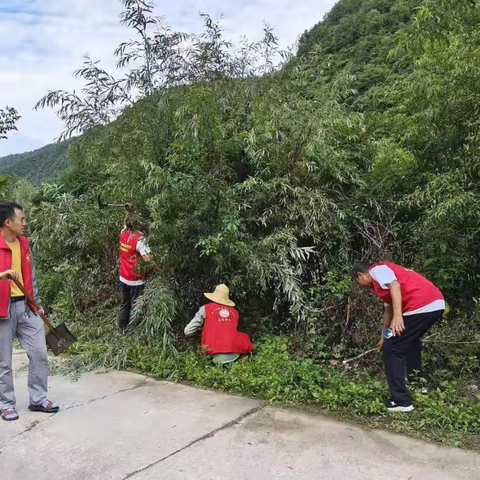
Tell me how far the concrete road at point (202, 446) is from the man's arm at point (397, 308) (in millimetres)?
761

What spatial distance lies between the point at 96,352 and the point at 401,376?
3.26 m

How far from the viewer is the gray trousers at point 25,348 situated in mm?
3770

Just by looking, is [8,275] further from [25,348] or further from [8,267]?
[25,348]

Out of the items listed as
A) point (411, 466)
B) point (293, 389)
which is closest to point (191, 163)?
point (293, 389)

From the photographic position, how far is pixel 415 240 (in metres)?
5.06

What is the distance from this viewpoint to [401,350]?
12.1 feet

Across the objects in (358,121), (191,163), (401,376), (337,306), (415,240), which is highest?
(358,121)

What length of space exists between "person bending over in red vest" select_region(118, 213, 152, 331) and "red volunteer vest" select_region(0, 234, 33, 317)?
1.65 metres

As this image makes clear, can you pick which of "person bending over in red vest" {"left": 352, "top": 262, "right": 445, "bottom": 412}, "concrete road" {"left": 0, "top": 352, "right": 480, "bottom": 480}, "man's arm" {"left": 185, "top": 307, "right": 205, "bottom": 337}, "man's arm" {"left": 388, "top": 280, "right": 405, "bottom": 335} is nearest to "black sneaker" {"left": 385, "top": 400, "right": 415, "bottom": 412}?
"person bending over in red vest" {"left": 352, "top": 262, "right": 445, "bottom": 412}

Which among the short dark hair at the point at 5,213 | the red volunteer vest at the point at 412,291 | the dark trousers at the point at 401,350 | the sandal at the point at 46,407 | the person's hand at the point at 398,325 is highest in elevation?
the short dark hair at the point at 5,213

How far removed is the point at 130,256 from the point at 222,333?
1.71 meters

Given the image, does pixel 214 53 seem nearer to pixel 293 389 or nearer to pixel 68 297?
pixel 68 297

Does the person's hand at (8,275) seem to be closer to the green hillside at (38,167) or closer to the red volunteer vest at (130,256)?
the red volunteer vest at (130,256)

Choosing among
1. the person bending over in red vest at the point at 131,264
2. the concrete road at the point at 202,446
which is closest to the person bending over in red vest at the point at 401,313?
the concrete road at the point at 202,446
